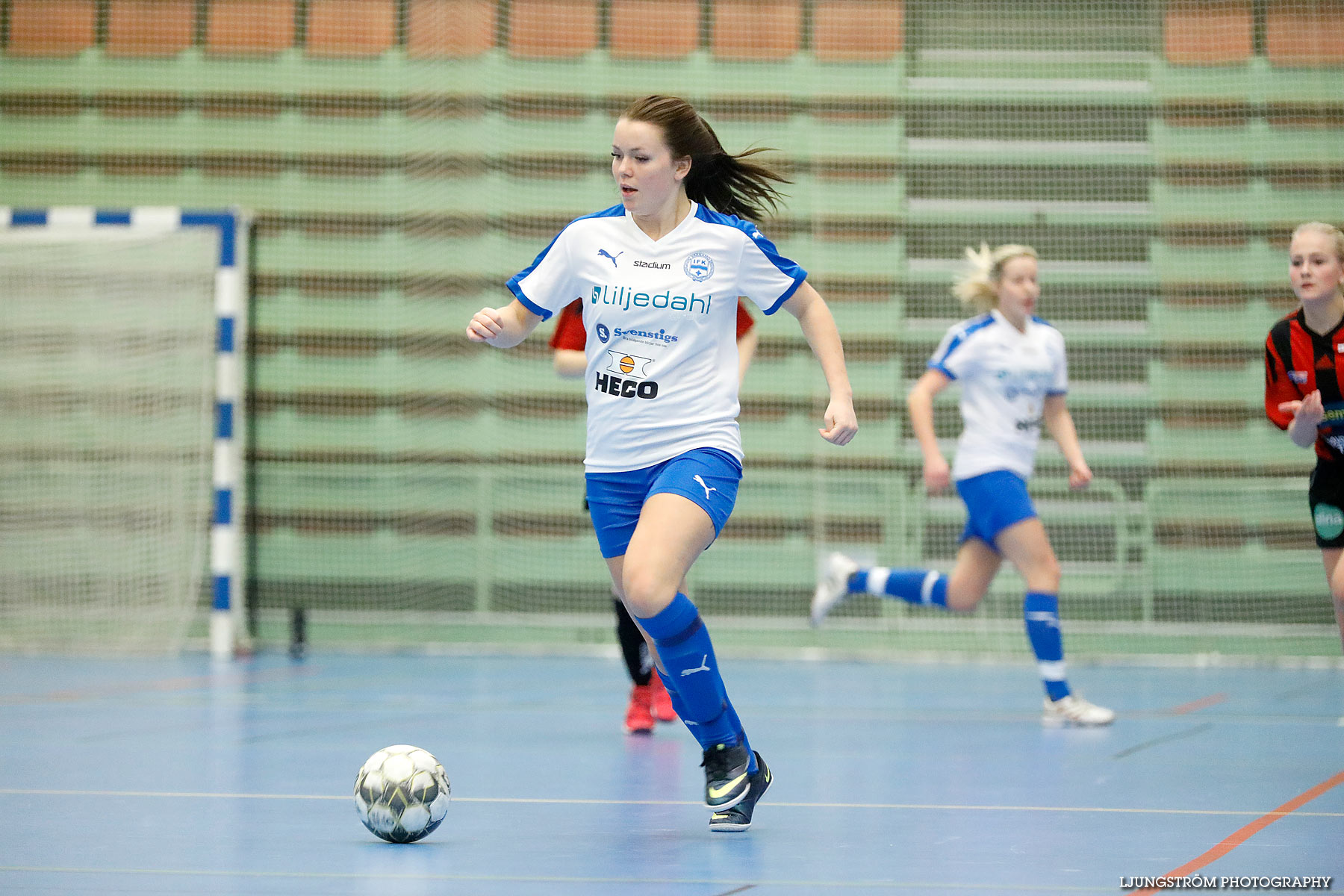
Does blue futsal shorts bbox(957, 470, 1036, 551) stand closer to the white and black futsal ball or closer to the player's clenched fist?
the player's clenched fist

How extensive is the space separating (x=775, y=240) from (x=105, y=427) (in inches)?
167

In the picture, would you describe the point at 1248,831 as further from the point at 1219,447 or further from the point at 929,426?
the point at 1219,447

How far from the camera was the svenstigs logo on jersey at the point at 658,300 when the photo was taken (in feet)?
11.9

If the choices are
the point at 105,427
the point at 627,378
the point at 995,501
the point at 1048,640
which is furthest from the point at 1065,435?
the point at 105,427

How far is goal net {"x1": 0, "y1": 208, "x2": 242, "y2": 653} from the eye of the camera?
369 inches

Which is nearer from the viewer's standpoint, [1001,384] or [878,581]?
[1001,384]

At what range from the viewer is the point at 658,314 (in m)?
3.62

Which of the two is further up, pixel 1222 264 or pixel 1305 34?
pixel 1305 34

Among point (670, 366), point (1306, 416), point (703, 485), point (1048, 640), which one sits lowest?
point (1048, 640)

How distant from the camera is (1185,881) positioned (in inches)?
112

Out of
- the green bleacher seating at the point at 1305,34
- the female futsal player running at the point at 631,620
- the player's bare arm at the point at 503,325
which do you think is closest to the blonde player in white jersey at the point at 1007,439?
the female futsal player running at the point at 631,620

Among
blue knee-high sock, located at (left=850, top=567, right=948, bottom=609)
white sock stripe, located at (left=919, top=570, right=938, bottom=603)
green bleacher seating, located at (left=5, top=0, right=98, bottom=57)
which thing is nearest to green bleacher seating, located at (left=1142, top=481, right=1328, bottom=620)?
blue knee-high sock, located at (left=850, top=567, right=948, bottom=609)

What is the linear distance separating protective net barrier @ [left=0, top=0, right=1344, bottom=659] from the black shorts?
4940 millimetres

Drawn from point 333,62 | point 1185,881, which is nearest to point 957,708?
point 1185,881
